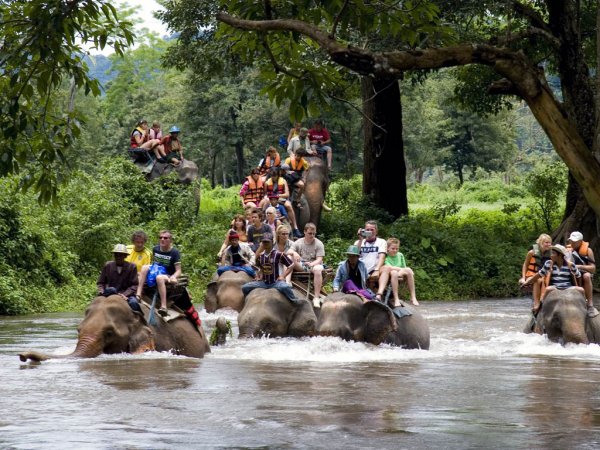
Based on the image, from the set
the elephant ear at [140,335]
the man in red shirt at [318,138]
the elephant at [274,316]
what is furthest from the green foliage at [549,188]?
the elephant ear at [140,335]

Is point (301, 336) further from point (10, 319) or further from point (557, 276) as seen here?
point (10, 319)

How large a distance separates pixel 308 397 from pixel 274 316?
6.49 meters

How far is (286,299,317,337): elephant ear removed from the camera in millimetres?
18922

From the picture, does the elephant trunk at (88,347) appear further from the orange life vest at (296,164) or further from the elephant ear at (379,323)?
the orange life vest at (296,164)

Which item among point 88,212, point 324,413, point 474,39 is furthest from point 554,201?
point 324,413

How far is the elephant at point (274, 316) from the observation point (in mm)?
18766

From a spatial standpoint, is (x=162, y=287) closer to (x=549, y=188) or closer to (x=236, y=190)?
(x=549, y=188)

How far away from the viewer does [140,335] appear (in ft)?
50.0

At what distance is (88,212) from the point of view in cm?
2886

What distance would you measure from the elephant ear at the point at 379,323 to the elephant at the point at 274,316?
1.12 meters

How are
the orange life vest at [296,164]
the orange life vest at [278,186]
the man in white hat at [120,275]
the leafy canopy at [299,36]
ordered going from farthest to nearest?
the orange life vest at [296,164], the orange life vest at [278,186], the man in white hat at [120,275], the leafy canopy at [299,36]

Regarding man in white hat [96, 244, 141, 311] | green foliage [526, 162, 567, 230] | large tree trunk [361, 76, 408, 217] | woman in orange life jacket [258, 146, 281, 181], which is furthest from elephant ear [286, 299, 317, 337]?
green foliage [526, 162, 567, 230]

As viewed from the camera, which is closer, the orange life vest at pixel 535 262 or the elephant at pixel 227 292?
the orange life vest at pixel 535 262

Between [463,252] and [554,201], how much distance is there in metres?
6.05
